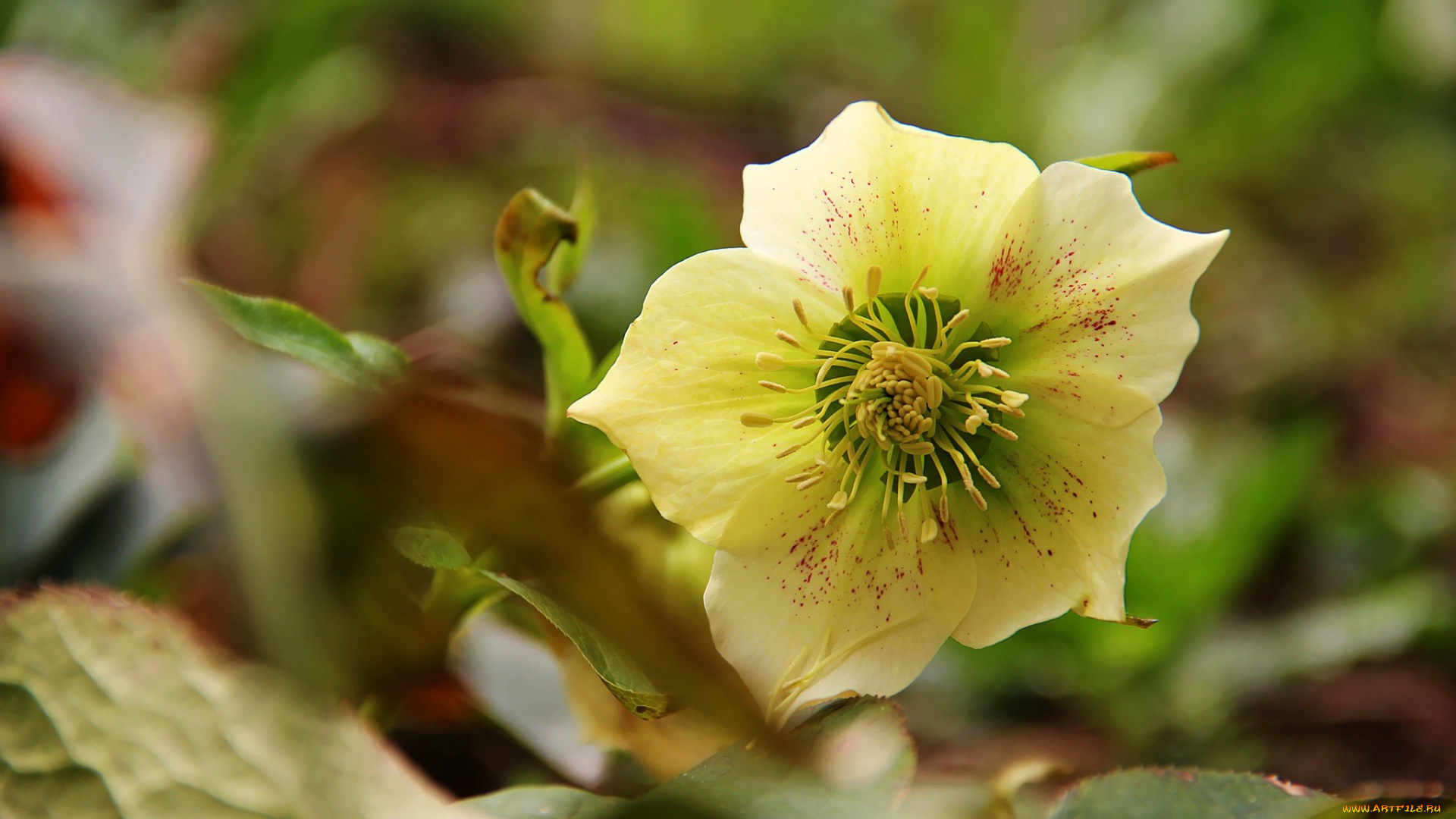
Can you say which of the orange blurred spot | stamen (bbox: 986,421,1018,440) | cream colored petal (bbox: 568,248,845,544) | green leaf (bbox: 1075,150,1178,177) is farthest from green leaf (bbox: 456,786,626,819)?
the orange blurred spot

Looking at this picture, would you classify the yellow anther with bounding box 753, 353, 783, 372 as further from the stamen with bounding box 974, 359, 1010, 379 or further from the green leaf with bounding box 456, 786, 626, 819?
the green leaf with bounding box 456, 786, 626, 819

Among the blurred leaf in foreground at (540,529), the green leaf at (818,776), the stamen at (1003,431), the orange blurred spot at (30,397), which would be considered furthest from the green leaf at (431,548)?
the orange blurred spot at (30,397)

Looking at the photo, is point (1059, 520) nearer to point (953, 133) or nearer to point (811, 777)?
point (811, 777)

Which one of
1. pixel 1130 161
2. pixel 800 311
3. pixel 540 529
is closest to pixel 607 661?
pixel 540 529

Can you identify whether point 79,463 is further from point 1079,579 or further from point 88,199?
point 1079,579

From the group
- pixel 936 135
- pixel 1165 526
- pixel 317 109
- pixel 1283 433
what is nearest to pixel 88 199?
pixel 317 109
